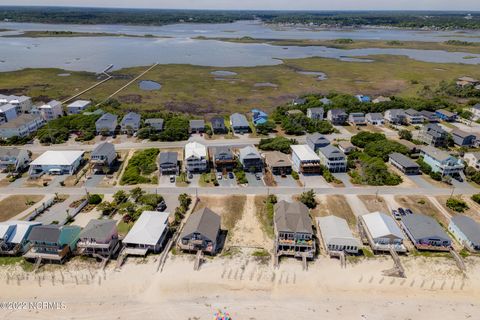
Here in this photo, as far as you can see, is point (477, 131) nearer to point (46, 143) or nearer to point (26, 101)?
point (46, 143)

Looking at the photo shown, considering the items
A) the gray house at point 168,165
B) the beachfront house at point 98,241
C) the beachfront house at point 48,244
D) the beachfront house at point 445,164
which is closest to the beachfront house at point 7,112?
the gray house at point 168,165

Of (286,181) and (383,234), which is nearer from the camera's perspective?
(383,234)

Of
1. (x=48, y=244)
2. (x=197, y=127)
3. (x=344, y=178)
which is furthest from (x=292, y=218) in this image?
(x=197, y=127)

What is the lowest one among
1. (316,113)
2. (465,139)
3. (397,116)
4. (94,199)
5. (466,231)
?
(94,199)

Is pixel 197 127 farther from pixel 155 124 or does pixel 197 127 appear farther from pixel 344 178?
pixel 344 178

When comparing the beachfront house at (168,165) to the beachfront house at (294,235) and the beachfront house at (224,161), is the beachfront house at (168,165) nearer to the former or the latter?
the beachfront house at (224,161)

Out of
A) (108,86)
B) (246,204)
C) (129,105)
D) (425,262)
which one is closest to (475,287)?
(425,262)

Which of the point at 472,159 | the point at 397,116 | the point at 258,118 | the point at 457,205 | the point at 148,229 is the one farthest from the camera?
the point at 397,116

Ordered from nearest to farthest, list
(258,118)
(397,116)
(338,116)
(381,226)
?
(381,226) < (258,118) < (397,116) < (338,116)
